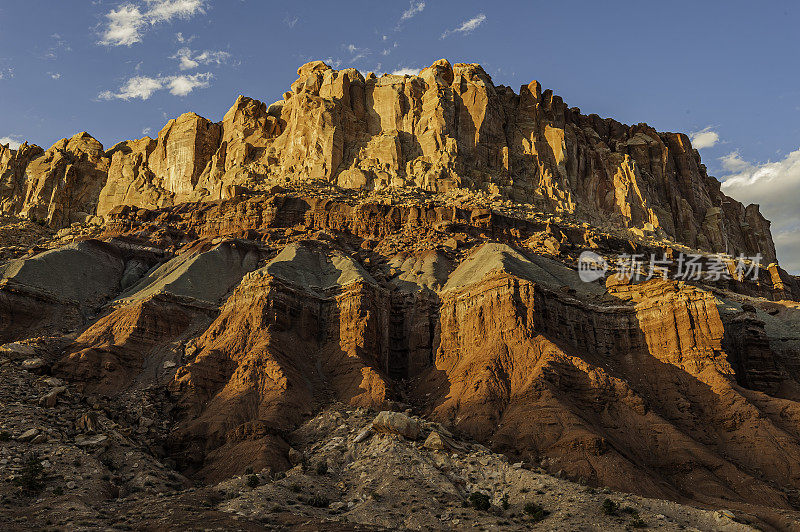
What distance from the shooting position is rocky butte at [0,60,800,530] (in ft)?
117

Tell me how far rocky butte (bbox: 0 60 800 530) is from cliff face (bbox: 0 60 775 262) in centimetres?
63

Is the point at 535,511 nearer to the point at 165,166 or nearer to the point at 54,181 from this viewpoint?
the point at 165,166

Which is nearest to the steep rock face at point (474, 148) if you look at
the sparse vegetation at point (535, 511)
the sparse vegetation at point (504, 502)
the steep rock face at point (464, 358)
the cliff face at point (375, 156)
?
the cliff face at point (375, 156)

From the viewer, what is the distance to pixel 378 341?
189 feet

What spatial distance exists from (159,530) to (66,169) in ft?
355

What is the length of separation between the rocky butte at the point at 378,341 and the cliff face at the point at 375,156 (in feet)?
2.08

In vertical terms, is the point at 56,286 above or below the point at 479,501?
above

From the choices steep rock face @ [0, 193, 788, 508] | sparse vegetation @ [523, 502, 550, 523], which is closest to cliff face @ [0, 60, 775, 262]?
steep rock face @ [0, 193, 788, 508]

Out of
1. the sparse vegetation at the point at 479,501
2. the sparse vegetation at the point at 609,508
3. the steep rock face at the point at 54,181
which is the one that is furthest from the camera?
the steep rock face at the point at 54,181

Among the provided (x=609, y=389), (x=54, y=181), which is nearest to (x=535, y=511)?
(x=609, y=389)

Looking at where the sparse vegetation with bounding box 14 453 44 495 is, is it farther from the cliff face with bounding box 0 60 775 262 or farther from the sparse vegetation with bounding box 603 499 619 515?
the cliff face with bounding box 0 60 775 262

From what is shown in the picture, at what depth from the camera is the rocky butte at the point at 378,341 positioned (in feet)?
117

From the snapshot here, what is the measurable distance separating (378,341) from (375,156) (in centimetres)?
5095

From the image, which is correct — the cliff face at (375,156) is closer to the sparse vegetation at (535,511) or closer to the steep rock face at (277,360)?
the steep rock face at (277,360)
